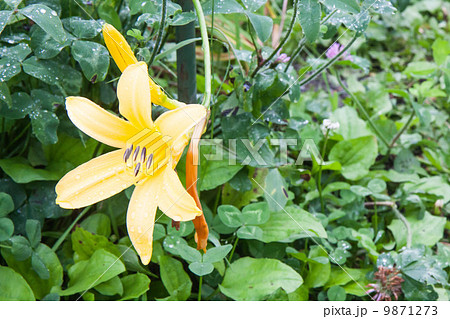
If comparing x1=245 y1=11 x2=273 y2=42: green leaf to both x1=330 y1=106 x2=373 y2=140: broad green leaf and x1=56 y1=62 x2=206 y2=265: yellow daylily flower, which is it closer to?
x1=56 y1=62 x2=206 y2=265: yellow daylily flower

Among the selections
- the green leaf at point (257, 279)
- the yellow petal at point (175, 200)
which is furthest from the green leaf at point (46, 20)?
the green leaf at point (257, 279)

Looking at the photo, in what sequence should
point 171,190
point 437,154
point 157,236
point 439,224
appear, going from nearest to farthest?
point 171,190
point 157,236
point 439,224
point 437,154

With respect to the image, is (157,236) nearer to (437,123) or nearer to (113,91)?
(113,91)

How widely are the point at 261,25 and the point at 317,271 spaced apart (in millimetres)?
669

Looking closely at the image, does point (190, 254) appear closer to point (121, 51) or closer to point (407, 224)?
point (121, 51)

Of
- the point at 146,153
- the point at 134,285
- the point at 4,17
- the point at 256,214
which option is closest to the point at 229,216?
the point at 256,214

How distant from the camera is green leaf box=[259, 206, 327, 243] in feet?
4.29

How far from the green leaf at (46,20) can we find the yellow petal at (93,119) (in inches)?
7.0

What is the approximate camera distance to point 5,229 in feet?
3.83

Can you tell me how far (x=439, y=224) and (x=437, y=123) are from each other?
2.10ft

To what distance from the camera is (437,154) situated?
1.82m

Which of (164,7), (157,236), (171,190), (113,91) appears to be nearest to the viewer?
(171,190)

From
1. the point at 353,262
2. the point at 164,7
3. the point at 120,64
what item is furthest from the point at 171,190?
the point at 353,262

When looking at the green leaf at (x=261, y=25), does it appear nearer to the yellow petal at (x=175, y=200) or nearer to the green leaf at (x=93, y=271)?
the yellow petal at (x=175, y=200)
